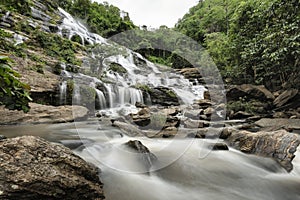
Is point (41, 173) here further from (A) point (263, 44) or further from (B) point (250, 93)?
(B) point (250, 93)

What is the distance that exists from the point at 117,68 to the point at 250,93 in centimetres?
968

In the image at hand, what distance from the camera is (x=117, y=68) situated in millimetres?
15773

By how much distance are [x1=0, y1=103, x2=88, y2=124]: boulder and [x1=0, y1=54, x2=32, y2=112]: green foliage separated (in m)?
4.59

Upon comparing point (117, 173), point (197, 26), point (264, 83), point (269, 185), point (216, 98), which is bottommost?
point (269, 185)

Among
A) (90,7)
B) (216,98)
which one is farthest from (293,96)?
(90,7)

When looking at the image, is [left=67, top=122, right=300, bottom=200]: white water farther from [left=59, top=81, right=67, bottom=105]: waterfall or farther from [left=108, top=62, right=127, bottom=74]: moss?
[left=108, top=62, right=127, bottom=74]: moss

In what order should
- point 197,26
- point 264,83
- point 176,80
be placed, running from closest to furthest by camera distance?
1. point 264,83
2. point 176,80
3. point 197,26

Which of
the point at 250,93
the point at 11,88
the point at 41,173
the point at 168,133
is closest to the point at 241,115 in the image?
the point at 250,93

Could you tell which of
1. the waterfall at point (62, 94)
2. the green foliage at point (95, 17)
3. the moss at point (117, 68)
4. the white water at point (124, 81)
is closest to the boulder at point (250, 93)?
the white water at point (124, 81)

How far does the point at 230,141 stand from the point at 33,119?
5575mm

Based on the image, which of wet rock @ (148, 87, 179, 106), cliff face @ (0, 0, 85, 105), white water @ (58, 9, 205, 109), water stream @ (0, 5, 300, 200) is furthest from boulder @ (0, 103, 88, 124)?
wet rock @ (148, 87, 179, 106)

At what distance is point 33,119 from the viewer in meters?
5.96

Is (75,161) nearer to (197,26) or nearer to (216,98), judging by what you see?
(216,98)

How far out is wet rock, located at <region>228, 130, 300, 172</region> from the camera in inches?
135
